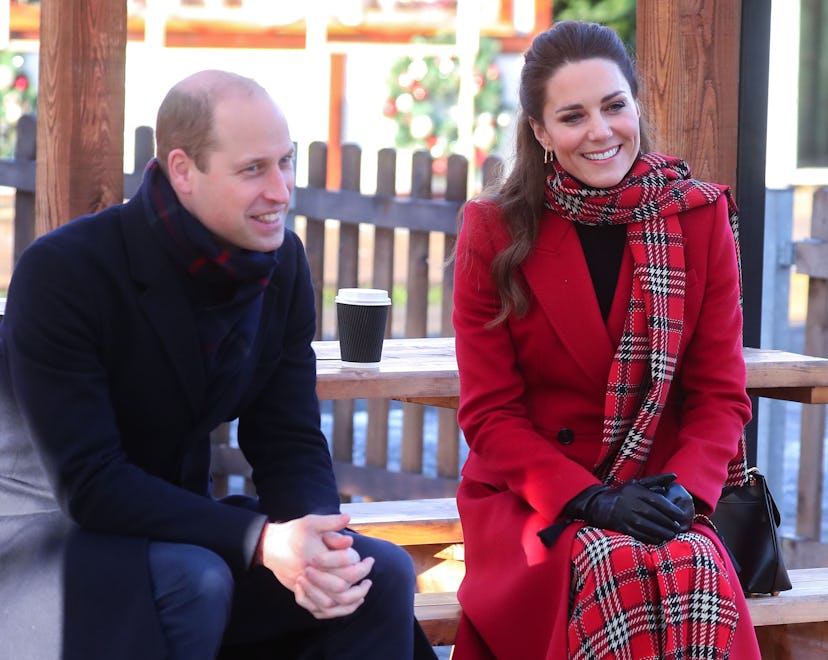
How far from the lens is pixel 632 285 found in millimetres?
2902

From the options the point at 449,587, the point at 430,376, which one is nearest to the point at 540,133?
the point at 430,376

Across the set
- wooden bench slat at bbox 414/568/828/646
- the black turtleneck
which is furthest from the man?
the black turtleneck

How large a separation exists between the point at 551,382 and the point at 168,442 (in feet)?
2.97

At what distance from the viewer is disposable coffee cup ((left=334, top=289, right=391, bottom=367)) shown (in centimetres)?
338

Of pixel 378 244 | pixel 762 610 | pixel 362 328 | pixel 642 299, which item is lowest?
pixel 762 610

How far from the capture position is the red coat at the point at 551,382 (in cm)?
285

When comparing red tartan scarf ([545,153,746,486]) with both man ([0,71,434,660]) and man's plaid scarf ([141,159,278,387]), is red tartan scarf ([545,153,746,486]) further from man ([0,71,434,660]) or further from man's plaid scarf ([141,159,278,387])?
man's plaid scarf ([141,159,278,387])

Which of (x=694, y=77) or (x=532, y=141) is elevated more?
(x=694, y=77)

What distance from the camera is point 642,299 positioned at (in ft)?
9.44

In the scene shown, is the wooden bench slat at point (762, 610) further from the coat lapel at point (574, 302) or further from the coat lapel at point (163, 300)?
the coat lapel at point (163, 300)

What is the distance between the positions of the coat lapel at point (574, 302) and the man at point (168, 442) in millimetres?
657

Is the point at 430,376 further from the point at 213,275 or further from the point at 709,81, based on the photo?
the point at 709,81

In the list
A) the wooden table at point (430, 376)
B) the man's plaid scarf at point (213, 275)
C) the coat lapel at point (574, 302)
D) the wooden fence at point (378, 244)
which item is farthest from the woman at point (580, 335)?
the wooden fence at point (378, 244)

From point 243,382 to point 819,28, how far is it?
8.88 metres
